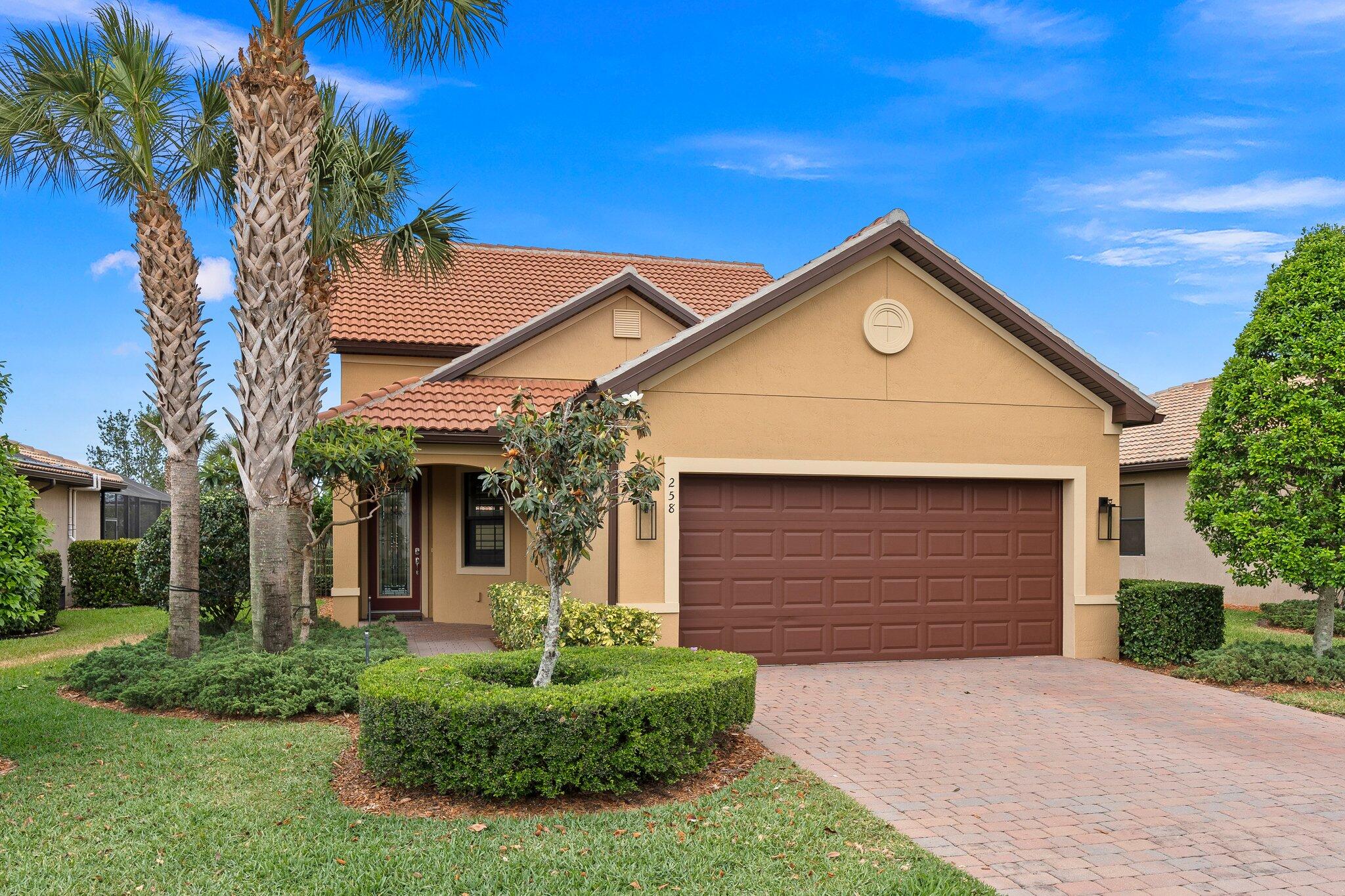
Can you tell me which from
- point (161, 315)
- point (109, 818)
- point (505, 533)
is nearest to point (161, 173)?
point (161, 315)

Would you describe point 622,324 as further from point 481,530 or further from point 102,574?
point 102,574

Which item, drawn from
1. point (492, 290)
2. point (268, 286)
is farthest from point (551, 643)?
point (492, 290)

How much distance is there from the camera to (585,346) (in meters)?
Answer: 16.7

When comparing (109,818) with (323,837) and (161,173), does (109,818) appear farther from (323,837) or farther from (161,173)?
(161,173)

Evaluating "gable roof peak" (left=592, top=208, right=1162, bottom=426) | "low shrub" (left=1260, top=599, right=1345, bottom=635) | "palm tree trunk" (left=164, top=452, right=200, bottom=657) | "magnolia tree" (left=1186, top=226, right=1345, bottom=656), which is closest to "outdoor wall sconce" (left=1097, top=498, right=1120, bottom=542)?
"magnolia tree" (left=1186, top=226, right=1345, bottom=656)

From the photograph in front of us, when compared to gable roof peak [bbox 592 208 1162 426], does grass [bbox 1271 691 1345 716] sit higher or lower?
lower

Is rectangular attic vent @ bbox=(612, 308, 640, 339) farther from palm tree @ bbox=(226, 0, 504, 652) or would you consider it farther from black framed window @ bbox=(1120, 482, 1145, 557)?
black framed window @ bbox=(1120, 482, 1145, 557)

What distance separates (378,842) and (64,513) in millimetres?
19668

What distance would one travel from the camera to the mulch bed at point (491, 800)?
20.2ft

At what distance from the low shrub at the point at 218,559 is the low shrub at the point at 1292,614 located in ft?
58.2

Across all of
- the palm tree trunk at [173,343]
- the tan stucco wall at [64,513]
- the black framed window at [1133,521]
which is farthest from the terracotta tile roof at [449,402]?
the black framed window at [1133,521]

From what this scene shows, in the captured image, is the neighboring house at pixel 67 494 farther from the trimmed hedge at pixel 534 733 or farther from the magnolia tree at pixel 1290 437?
the magnolia tree at pixel 1290 437

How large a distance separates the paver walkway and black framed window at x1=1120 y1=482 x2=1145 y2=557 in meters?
15.4

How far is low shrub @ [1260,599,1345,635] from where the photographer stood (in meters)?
16.7
